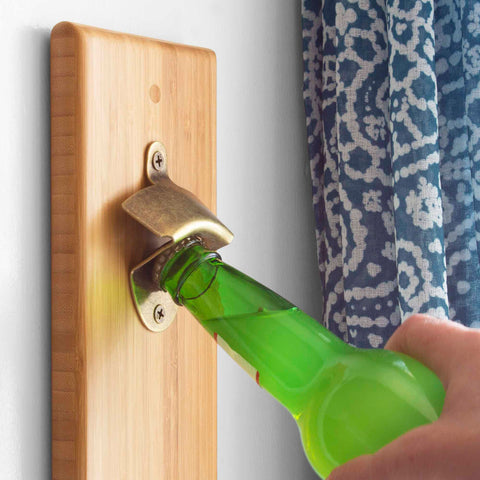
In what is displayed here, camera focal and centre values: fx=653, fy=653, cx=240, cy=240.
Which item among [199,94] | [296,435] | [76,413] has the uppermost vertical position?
[199,94]

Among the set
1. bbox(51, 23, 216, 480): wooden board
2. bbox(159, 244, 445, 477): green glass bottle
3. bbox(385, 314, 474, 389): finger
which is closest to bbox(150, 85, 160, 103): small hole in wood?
bbox(51, 23, 216, 480): wooden board

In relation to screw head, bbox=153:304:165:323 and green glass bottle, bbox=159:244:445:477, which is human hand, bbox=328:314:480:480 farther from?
screw head, bbox=153:304:165:323

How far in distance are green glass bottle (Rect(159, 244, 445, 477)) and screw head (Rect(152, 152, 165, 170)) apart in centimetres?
6

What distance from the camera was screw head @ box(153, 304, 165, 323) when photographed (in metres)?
0.44

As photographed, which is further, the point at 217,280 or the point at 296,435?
the point at 296,435

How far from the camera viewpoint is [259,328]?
37 cm

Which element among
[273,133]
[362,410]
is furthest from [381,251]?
[362,410]

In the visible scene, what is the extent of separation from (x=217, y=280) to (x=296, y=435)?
14.3 inches

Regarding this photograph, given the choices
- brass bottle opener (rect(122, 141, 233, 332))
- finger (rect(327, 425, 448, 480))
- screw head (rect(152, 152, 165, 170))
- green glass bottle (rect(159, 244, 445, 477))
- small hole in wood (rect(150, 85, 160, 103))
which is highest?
small hole in wood (rect(150, 85, 160, 103))

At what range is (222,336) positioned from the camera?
388mm

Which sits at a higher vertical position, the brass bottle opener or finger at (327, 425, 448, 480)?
the brass bottle opener

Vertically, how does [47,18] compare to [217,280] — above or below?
above

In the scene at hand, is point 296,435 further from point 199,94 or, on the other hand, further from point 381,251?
point 199,94

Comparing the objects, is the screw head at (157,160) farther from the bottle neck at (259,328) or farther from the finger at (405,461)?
the finger at (405,461)
